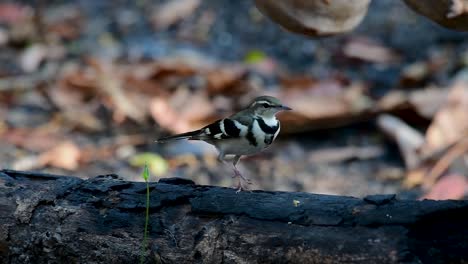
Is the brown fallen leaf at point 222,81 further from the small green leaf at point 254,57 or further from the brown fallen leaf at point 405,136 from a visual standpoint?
the brown fallen leaf at point 405,136

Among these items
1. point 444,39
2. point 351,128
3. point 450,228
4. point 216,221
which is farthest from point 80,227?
point 444,39

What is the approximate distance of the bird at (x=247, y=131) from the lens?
4.25 metres

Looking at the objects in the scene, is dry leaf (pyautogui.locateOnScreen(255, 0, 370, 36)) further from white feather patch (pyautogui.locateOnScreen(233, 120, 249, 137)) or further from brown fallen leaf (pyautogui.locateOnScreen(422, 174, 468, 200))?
brown fallen leaf (pyautogui.locateOnScreen(422, 174, 468, 200))

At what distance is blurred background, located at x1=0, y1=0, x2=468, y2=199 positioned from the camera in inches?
242

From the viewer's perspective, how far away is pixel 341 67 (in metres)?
7.76

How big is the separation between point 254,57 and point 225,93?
2.54 ft

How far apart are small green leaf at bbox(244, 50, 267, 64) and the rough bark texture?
14.1ft

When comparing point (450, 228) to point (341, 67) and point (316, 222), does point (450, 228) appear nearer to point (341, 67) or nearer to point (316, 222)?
point (316, 222)

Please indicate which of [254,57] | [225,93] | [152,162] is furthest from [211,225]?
[254,57]

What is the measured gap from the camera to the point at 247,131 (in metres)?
4.27

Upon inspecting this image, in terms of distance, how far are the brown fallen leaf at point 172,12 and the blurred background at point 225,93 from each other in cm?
1

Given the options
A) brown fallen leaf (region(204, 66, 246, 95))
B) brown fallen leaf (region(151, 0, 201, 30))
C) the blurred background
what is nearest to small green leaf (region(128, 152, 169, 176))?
the blurred background

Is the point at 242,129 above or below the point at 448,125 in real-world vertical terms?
below

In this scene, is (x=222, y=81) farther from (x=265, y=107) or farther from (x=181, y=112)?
(x=265, y=107)
